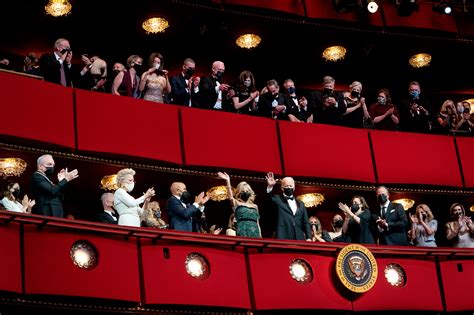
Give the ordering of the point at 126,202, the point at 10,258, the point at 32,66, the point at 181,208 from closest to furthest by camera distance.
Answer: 1. the point at 10,258
2. the point at 126,202
3. the point at 181,208
4. the point at 32,66

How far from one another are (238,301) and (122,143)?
2962 mm

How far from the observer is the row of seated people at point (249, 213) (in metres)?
14.8

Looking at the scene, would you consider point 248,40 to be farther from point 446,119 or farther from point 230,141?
point 446,119

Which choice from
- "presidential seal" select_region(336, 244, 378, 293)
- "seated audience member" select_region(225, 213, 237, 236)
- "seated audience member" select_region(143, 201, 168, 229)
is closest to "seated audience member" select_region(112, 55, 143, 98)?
"seated audience member" select_region(143, 201, 168, 229)

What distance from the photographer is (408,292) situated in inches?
674

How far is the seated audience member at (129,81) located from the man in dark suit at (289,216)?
250cm

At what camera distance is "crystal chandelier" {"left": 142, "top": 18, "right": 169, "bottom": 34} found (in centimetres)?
1905

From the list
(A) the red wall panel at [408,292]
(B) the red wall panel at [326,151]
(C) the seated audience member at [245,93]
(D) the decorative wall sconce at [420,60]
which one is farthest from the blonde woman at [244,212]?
(D) the decorative wall sconce at [420,60]

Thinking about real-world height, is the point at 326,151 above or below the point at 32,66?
below

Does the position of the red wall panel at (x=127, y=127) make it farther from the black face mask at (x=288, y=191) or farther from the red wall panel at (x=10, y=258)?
the red wall panel at (x=10, y=258)

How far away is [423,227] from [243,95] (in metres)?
3.47

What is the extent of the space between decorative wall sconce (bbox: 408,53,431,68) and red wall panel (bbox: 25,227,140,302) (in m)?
8.50

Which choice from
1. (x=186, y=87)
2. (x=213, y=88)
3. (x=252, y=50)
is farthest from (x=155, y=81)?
(x=252, y=50)

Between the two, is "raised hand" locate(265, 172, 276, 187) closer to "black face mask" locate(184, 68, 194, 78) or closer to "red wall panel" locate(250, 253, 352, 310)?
"red wall panel" locate(250, 253, 352, 310)
